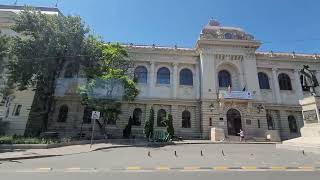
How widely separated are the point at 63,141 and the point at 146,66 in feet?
53.7

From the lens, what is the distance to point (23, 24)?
25.2m

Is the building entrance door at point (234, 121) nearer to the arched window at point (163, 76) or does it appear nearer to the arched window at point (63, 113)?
the arched window at point (163, 76)

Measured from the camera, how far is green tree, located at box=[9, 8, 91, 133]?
2397cm

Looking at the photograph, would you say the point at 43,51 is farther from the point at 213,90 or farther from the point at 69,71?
the point at 213,90

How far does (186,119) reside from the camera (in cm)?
3183

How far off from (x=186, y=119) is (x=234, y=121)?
581 centimetres

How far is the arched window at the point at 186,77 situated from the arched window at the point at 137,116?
264 inches

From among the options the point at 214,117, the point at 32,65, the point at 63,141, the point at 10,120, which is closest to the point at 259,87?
the point at 214,117

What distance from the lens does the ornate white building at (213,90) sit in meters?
30.2

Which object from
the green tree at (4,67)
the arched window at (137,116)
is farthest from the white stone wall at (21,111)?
the arched window at (137,116)

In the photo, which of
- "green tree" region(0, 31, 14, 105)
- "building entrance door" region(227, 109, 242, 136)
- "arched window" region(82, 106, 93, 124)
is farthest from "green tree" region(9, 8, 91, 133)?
"building entrance door" region(227, 109, 242, 136)

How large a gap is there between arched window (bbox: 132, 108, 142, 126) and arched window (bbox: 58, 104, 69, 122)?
27.4 feet

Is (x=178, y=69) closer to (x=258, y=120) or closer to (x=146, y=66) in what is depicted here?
(x=146, y=66)

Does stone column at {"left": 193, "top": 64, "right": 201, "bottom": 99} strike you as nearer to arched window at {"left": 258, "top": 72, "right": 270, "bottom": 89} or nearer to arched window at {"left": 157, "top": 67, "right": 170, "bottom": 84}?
arched window at {"left": 157, "top": 67, "right": 170, "bottom": 84}
